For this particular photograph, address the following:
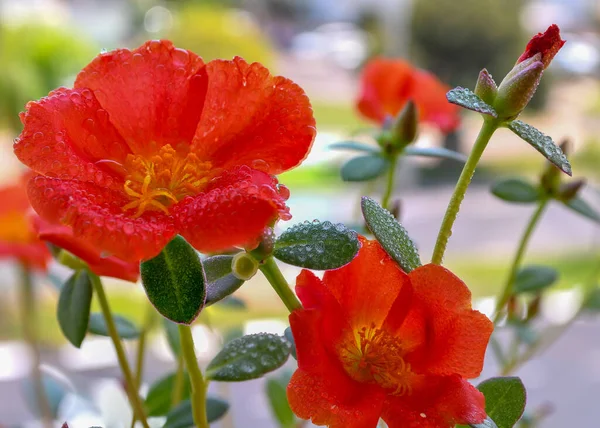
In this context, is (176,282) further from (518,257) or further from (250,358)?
(518,257)

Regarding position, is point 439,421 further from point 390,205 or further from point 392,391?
point 390,205

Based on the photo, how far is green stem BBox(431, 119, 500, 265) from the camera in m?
0.24

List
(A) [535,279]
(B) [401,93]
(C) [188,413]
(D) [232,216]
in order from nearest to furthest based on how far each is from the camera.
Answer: (D) [232,216] < (C) [188,413] < (A) [535,279] < (B) [401,93]

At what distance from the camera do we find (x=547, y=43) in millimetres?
238

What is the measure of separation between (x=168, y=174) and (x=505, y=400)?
6.0 inches

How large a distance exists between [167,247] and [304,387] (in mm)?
62

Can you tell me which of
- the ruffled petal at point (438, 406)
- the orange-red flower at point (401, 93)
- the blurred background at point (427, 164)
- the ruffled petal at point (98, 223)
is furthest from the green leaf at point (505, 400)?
the blurred background at point (427, 164)

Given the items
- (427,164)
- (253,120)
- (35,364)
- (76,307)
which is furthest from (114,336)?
(427,164)

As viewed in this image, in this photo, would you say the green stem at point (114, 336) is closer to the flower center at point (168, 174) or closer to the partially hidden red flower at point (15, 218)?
the flower center at point (168, 174)

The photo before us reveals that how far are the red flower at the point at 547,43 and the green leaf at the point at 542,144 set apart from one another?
2 cm

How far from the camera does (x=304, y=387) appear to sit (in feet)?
0.74

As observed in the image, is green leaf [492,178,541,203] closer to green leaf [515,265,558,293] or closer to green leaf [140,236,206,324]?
green leaf [515,265,558,293]

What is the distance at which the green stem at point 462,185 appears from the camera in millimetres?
244

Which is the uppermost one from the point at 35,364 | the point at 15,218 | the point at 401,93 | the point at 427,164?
the point at 427,164
